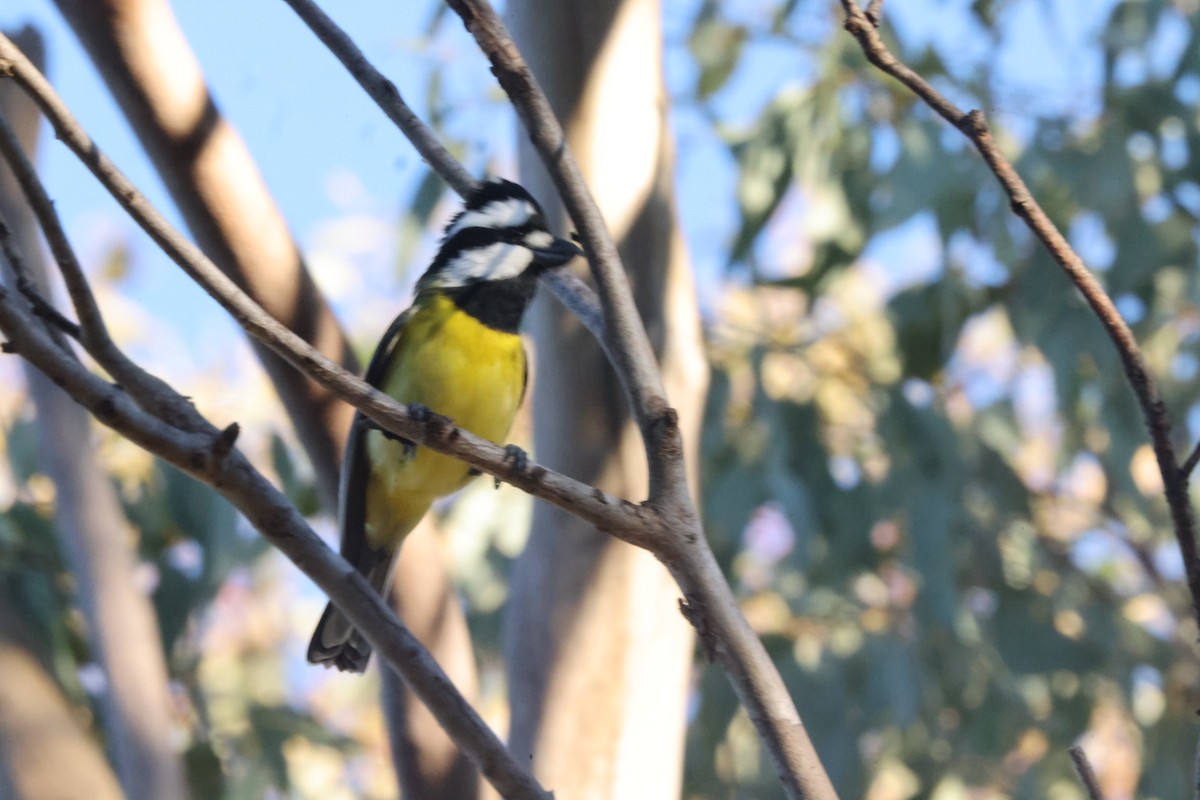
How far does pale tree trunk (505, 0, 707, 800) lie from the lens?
85.2 inches

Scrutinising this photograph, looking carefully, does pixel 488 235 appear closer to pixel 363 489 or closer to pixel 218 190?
pixel 363 489

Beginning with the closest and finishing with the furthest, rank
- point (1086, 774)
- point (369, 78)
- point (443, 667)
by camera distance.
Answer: point (1086, 774)
point (369, 78)
point (443, 667)

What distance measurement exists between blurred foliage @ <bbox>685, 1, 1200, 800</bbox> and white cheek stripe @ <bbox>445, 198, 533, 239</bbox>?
1.23m

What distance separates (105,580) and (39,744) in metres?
0.32

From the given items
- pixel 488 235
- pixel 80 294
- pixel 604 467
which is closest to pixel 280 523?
pixel 80 294

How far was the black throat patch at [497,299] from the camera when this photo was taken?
2.63m

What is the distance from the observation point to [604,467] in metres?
2.21

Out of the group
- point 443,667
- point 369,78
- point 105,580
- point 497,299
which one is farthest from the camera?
point 497,299

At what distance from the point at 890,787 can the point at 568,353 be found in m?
3.67

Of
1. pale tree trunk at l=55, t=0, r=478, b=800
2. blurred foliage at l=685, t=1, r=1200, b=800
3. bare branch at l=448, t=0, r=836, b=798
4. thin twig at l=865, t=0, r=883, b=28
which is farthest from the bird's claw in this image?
blurred foliage at l=685, t=1, r=1200, b=800

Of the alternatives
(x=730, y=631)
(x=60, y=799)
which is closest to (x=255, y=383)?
(x=60, y=799)

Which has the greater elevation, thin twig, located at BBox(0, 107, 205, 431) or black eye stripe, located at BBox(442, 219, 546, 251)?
black eye stripe, located at BBox(442, 219, 546, 251)

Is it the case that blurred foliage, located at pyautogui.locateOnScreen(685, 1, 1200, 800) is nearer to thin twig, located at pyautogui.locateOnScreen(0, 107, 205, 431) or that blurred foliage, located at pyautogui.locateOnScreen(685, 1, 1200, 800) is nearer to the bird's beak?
the bird's beak

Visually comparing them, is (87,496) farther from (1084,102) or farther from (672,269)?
(1084,102)
